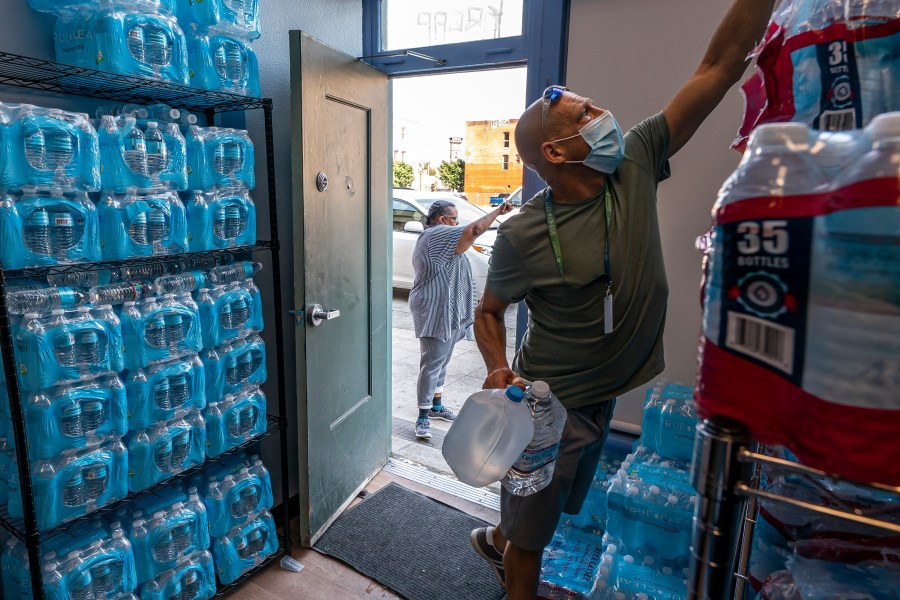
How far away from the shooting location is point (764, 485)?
1.05m

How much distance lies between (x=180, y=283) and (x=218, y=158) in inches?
18.6

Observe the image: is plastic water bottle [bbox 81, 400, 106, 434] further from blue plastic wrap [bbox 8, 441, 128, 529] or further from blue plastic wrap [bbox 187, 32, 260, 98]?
blue plastic wrap [bbox 187, 32, 260, 98]

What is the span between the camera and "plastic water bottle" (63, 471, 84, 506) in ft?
5.62

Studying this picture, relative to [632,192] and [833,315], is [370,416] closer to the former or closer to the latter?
[632,192]

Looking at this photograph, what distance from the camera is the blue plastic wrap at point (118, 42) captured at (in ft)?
5.47

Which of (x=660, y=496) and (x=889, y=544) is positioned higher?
(x=889, y=544)

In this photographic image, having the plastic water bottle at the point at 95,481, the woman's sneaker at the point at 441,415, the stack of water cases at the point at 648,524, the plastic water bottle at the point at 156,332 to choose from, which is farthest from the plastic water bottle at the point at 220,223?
the woman's sneaker at the point at 441,415

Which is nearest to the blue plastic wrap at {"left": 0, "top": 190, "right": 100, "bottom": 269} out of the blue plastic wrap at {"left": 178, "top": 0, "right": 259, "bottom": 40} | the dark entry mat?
the blue plastic wrap at {"left": 178, "top": 0, "right": 259, "bottom": 40}

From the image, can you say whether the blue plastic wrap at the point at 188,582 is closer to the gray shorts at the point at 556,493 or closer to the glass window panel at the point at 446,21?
the gray shorts at the point at 556,493

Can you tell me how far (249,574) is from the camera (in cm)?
234

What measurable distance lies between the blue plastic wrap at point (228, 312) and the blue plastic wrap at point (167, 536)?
0.61m

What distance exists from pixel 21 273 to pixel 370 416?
1828 millimetres

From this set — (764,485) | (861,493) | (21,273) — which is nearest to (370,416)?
(21,273)

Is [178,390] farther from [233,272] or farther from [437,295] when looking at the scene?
[437,295]
